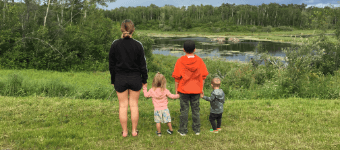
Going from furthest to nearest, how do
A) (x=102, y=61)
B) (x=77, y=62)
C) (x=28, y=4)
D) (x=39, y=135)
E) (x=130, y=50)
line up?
(x=102, y=61), (x=77, y=62), (x=28, y=4), (x=39, y=135), (x=130, y=50)

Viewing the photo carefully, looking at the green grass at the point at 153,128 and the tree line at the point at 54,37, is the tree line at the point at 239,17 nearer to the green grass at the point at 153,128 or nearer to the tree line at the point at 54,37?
the tree line at the point at 54,37

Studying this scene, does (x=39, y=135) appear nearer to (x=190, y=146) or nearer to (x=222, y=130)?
(x=190, y=146)

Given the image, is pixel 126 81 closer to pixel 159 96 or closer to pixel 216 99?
pixel 159 96

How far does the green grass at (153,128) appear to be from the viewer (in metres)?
4.18

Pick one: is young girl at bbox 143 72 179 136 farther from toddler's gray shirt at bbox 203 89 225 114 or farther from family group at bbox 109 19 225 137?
toddler's gray shirt at bbox 203 89 225 114

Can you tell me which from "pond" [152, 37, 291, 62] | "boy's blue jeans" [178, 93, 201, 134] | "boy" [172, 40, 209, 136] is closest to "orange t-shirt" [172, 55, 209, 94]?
"boy" [172, 40, 209, 136]

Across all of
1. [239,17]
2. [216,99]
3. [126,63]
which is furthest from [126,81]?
[239,17]

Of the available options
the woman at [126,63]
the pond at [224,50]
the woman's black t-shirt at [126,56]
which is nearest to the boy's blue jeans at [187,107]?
the woman at [126,63]

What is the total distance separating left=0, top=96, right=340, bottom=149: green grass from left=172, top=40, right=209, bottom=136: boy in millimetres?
535

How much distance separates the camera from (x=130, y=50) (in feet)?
13.7

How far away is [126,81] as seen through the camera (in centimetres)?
419

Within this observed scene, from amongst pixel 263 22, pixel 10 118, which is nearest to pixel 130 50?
pixel 10 118

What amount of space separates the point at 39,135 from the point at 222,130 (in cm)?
399

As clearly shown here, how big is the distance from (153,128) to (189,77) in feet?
5.17
